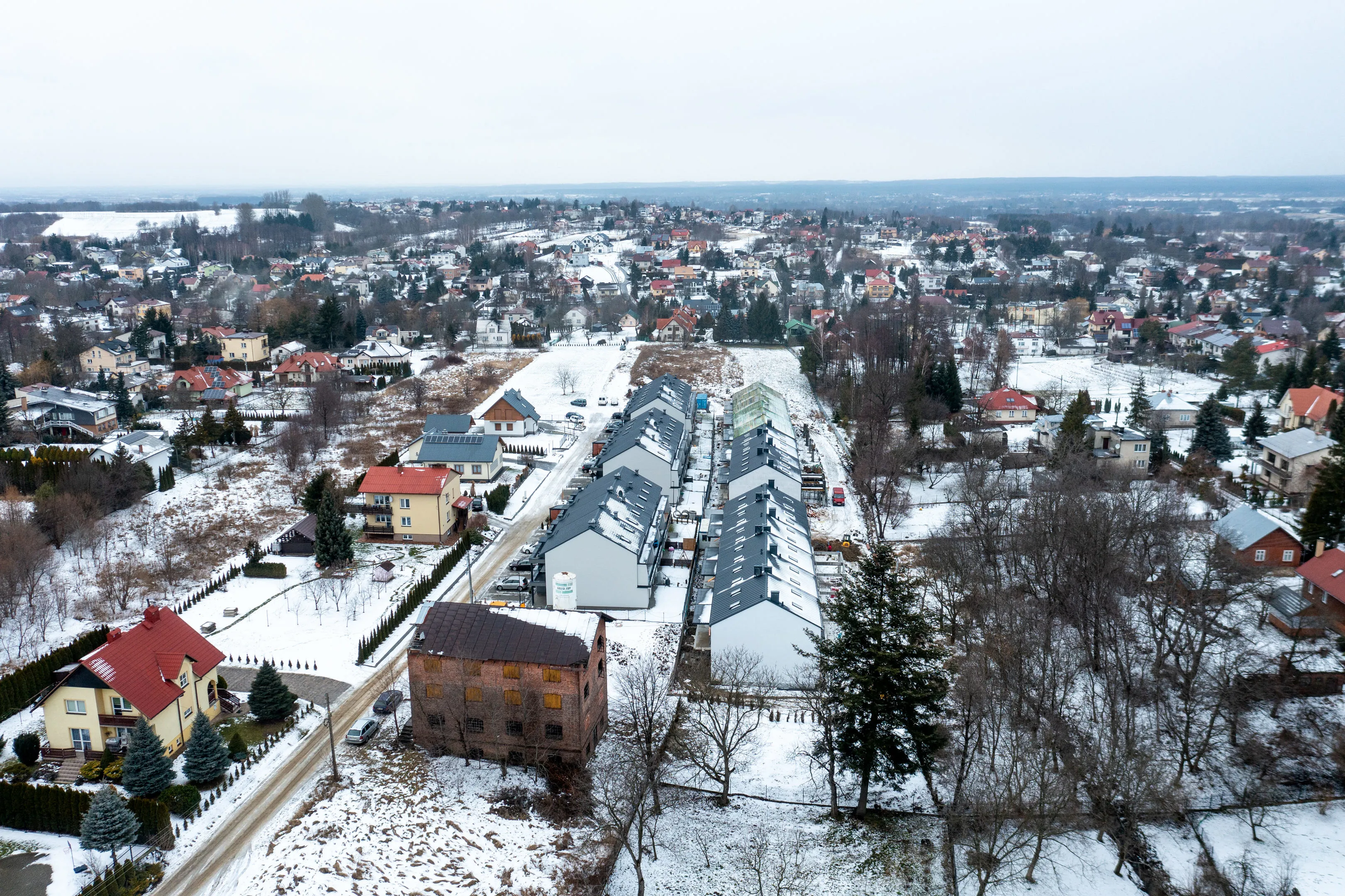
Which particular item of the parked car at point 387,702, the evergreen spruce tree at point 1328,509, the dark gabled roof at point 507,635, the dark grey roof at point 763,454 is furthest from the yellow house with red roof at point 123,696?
the evergreen spruce tree at point 1328,509

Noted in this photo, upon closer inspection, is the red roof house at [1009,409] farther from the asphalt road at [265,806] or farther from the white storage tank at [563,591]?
the asphalt road at [265,806]

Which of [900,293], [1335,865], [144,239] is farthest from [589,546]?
[144,239]

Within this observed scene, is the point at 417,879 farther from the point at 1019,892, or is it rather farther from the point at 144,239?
the point at 144,239

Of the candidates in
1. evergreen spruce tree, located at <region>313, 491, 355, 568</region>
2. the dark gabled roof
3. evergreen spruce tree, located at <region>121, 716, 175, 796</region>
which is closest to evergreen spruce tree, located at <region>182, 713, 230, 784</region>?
evergreen spruce tree, located at <region>121, 716, 175, 796</region>

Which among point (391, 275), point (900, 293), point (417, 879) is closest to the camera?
point (417, 879)

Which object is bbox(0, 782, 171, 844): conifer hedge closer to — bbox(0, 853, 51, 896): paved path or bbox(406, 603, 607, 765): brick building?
bbox(0, 853, 51, 896): paved path

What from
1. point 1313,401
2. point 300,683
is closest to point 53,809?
point 300,683
